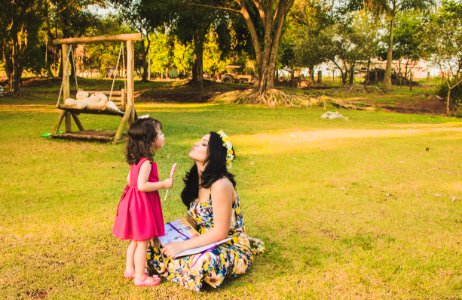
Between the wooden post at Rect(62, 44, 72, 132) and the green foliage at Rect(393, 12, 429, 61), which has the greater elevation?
the green foliage at Rect(393, 12, 429, 61)

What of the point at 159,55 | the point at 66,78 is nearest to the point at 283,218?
the point at 66,78

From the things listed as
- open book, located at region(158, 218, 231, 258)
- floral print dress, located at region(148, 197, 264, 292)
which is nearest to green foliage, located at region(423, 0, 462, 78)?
floral print dress, located at region(148, 197, 264, 292)

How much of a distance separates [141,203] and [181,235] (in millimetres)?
476

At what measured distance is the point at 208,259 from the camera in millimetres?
3258

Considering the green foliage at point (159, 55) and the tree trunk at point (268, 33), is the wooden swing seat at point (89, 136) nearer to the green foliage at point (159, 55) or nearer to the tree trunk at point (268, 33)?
the tree trunk at point (268, 33)

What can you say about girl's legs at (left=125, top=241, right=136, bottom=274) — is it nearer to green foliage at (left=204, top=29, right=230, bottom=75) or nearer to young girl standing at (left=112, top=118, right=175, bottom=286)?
young girl standing at (left=112, top=118, right=175, bottom=286)

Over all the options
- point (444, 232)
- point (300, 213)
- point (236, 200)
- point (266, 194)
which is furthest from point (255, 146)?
point (236, 200)

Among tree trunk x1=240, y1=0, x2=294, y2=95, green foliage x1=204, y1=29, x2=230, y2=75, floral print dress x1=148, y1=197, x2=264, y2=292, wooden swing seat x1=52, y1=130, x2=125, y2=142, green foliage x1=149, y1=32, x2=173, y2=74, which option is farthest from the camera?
green foliage x1=149, y1=32, x2=173, y2=74

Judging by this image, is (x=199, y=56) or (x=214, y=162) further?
(x=199, y=56)

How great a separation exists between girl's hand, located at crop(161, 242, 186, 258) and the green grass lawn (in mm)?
255

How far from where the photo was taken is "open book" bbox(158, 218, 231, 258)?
3.33 m

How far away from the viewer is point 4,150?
845 cm

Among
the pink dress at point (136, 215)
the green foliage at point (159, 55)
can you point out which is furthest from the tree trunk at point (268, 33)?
the green foliage at point (159, 55)

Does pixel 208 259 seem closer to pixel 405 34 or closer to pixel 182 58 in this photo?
pixel 405 34
